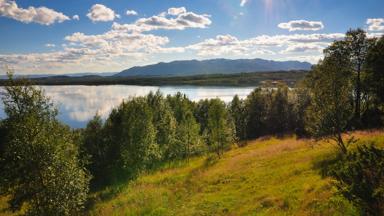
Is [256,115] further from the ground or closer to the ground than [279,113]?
closer to the ground

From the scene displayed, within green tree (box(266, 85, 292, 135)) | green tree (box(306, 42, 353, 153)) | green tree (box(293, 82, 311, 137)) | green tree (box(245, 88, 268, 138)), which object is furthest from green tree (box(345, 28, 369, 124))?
green tree (box(245, 88, 268, 138))

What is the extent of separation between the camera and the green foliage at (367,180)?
1052cm

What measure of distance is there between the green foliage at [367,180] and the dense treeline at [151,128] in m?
0.08

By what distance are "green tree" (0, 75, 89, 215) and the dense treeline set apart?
66mm

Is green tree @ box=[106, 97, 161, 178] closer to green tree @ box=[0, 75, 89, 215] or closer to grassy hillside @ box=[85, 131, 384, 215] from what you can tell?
grassy hillside @ box=[85, 131, 384, 215]

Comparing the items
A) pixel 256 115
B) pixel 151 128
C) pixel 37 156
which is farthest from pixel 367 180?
pixel 256 115

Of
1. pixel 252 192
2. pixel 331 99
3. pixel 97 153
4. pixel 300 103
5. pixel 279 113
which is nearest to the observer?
pixel 252 192

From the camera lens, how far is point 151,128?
51406 mm

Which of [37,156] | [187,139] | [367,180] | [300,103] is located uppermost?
[367,180]

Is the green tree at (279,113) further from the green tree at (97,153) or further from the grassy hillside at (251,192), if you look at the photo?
the grassy hillside at (251,192)

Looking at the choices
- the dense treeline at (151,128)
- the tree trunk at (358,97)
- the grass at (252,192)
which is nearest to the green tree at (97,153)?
the dense treeline at (151,128)

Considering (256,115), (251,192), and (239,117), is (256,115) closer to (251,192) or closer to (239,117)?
(239,117)

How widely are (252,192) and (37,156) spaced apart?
1665 centimetres

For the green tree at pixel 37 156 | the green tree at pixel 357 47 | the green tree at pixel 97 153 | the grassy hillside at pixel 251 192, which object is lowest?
the green tree at pixel 97 153
